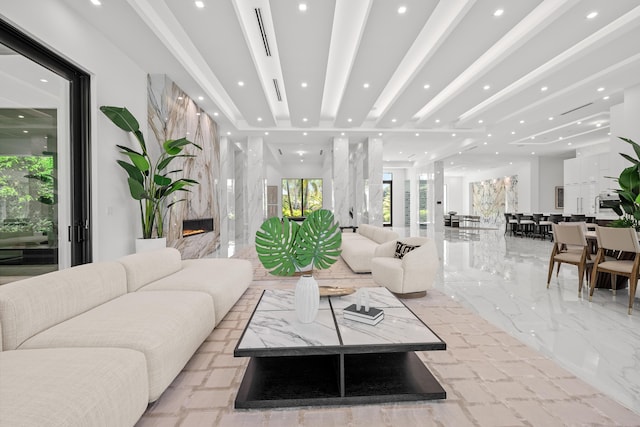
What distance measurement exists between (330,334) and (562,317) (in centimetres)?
275

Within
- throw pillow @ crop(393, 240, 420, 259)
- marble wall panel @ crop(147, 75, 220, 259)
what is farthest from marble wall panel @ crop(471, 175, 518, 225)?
marble wall panel @ crop(147, 75, 220, 259)

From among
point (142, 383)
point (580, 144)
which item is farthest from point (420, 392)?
point (580, 144)

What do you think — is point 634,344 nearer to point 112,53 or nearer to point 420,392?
point 420,392

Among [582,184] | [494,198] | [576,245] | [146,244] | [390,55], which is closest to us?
[576,245]

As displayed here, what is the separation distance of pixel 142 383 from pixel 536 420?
2.00 meters

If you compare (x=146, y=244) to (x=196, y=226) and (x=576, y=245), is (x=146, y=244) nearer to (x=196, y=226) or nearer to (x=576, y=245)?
(x=196, y=226)

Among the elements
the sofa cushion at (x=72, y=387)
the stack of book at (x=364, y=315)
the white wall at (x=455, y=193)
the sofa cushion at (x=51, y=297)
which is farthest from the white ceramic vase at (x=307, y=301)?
the white wall at (x=455, y=193)

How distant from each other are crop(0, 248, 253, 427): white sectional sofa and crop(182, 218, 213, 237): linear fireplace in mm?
3578

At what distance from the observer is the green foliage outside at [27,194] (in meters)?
2.92

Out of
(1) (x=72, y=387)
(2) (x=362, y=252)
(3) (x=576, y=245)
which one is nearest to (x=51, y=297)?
(1) (x=72, y=387)

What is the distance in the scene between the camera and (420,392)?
5.85ft

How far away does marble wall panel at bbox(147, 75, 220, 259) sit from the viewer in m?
5.47

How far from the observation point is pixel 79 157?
12.6 ft

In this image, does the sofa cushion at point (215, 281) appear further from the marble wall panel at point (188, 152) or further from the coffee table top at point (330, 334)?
the marble wall panel at point (188, 152)
